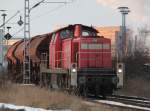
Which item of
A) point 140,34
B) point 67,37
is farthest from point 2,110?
point 140,34

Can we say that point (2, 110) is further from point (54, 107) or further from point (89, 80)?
point (89, 80)

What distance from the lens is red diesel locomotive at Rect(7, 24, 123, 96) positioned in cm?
2388

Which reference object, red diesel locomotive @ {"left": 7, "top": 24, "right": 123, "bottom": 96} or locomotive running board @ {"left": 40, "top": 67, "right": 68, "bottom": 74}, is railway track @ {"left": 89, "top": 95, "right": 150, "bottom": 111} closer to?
red diesel locomotive @ {"left": 7, "top": 24, "right": 123, "bottom": 96}

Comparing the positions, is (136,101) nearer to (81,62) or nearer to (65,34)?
(81,62)

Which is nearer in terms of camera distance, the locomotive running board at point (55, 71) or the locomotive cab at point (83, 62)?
the locomotive cab at point (83, 62)

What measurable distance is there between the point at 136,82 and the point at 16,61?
954 cm

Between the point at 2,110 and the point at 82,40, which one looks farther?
the point at 82,40

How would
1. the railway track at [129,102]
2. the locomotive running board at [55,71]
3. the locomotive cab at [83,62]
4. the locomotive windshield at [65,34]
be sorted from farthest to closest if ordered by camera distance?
the locomotive windshield at [65,34] < the locomotive running board at [55,71] < the locomotive cab at [83,62] < the railway track at [129,102]

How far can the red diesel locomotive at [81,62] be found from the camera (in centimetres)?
2388

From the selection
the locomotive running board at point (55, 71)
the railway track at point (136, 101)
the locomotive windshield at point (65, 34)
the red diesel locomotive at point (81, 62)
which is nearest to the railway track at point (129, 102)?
the railway track at point (136, 101)

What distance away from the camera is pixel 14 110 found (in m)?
16.3

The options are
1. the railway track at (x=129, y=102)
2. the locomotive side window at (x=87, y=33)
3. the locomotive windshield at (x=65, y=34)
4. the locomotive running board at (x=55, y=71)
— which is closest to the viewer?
the railway track at (x=129, y=102)

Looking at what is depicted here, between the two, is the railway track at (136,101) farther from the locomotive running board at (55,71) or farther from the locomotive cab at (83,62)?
the locomotive running board at (55,71)

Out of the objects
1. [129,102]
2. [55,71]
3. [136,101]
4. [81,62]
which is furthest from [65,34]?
[129,102]
